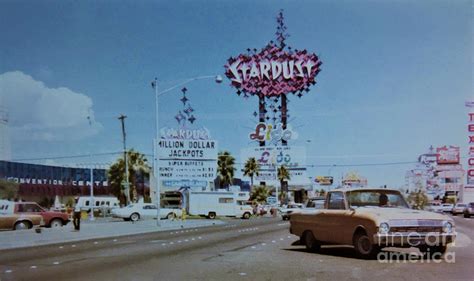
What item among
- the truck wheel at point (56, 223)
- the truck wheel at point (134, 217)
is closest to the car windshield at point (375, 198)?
the truck wheel at point (56, 223)

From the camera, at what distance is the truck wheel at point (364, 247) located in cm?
1198

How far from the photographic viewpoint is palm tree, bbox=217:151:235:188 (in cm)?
A: 7338

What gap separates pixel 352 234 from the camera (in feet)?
41.2

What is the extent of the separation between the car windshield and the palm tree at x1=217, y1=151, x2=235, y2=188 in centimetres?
5955

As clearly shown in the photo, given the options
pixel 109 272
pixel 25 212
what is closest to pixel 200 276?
pixel 109 272

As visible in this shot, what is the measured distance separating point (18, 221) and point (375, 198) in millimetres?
23059

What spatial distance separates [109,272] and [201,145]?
99.4 ft

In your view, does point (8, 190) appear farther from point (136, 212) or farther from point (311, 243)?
point (311, 243)

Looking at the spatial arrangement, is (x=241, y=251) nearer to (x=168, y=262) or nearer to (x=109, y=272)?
(x=168, y=262)

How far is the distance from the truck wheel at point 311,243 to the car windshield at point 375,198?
1837mm

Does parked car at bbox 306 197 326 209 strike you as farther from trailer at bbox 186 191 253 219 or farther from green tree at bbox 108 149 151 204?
green tree at bbox 108 149 151 204

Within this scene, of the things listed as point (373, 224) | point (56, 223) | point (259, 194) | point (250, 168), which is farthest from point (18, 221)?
point (259, 194)

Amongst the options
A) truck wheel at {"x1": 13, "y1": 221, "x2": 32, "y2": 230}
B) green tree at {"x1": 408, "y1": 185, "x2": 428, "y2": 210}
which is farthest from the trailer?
truck wheel at {"x1": 13, "y1": 221, "x2": 32, "y2": 230}

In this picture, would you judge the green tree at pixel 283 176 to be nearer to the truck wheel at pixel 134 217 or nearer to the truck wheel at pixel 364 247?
the truck wheel at pixel 134 217
